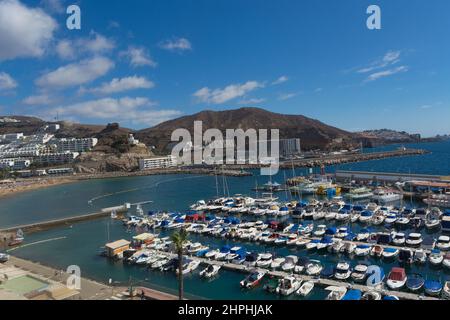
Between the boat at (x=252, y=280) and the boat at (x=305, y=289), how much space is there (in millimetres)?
2041

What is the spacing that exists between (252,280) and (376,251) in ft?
25.3

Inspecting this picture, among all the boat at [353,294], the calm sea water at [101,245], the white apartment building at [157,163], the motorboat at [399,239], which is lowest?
the calm sea water at [101,245]

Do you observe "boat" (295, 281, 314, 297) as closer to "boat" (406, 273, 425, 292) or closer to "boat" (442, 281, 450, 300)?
"boat" (406, 273, 425, 292)

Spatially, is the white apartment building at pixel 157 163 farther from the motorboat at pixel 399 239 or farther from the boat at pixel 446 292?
the boat at pixel 446 292

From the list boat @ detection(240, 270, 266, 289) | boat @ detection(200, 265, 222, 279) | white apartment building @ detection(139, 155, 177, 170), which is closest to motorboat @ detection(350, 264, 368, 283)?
boat @ detection(240, 270, 266, 289)

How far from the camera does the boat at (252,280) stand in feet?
52.5

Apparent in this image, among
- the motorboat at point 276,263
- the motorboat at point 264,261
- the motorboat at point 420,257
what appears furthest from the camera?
the motorboat at point 264,261

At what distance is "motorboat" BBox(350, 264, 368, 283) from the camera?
1600 cm

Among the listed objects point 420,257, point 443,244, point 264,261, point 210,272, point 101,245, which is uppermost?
point 443,244

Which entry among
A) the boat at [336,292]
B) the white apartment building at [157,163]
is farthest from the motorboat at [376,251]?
the white apartment building at [157,163]

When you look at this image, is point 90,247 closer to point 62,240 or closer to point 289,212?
point 62,240

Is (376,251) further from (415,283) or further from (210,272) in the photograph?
(210,272)

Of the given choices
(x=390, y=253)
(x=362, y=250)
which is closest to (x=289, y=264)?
(x=362, y=250)

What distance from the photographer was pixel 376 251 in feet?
63.3
